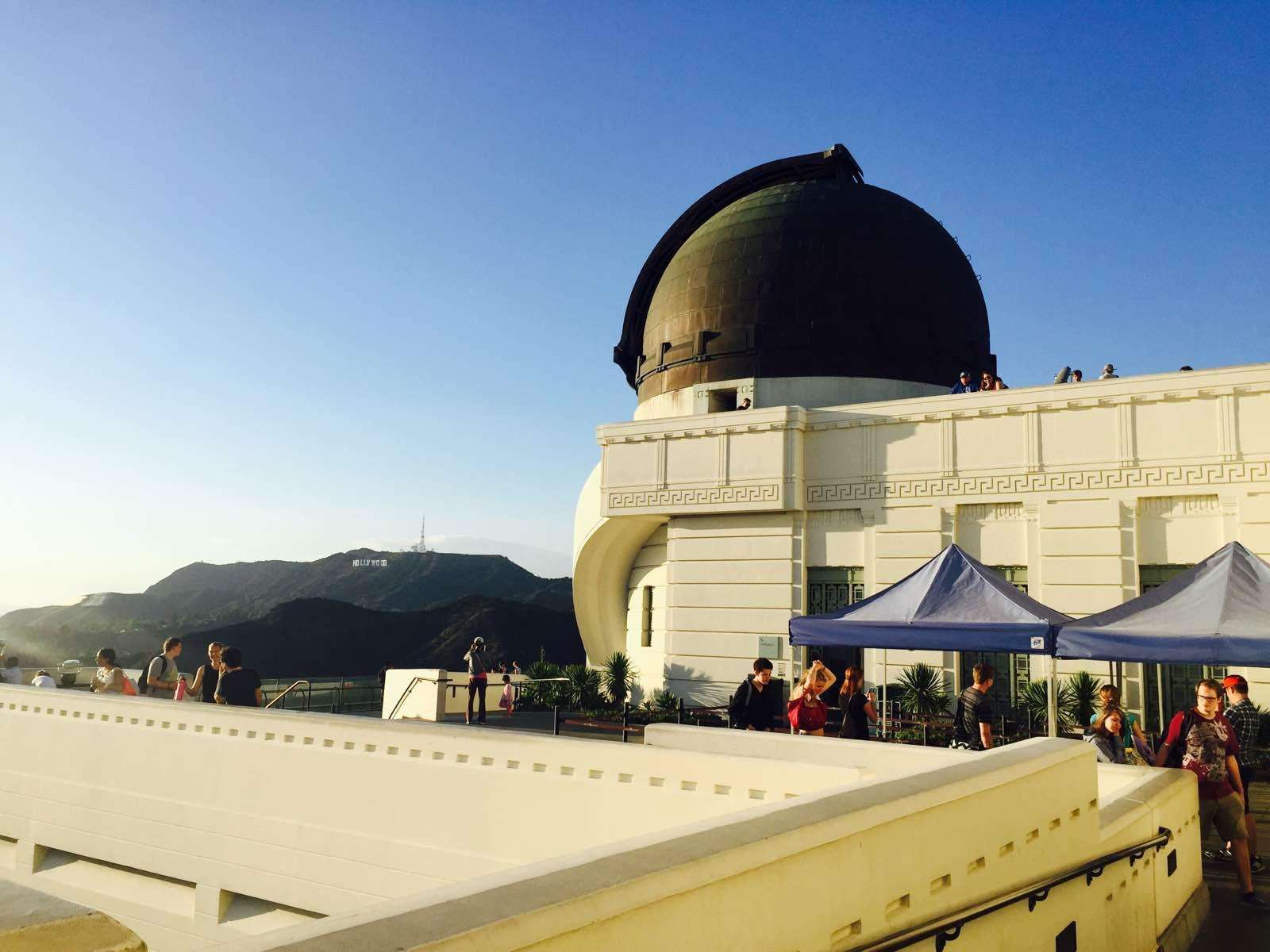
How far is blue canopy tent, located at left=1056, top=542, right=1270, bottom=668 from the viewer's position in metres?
9.82

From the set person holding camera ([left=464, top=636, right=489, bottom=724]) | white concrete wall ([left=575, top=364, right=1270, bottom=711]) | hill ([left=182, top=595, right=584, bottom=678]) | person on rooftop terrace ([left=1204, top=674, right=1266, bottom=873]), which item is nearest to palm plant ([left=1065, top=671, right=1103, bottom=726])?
white concrete wall ([left=575, top=364, right=1270, bottom=711])

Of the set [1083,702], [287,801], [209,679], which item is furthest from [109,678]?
[1083,702]

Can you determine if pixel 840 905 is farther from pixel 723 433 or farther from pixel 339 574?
pixel 339 574

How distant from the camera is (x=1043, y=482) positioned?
18203mm

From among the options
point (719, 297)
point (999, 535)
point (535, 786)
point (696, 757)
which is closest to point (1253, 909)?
point (696, 757)

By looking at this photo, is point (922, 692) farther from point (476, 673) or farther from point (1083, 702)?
point (476, 673)

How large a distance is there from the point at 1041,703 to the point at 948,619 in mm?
6751

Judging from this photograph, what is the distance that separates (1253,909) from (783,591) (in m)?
13.0

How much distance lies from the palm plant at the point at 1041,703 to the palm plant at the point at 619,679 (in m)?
9.16

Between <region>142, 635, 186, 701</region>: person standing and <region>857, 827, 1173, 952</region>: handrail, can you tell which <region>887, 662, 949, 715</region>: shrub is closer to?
<region>857, 827, 1173, 952</region>: handrail

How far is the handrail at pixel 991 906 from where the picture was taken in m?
3.97

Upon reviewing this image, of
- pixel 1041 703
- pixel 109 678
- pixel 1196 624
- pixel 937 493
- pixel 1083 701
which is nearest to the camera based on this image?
pixel 1196 624

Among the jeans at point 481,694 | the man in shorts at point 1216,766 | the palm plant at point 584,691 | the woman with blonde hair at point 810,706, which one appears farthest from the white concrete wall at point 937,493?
the woman with blonde hair at point 810,706

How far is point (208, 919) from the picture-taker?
10438 mm
